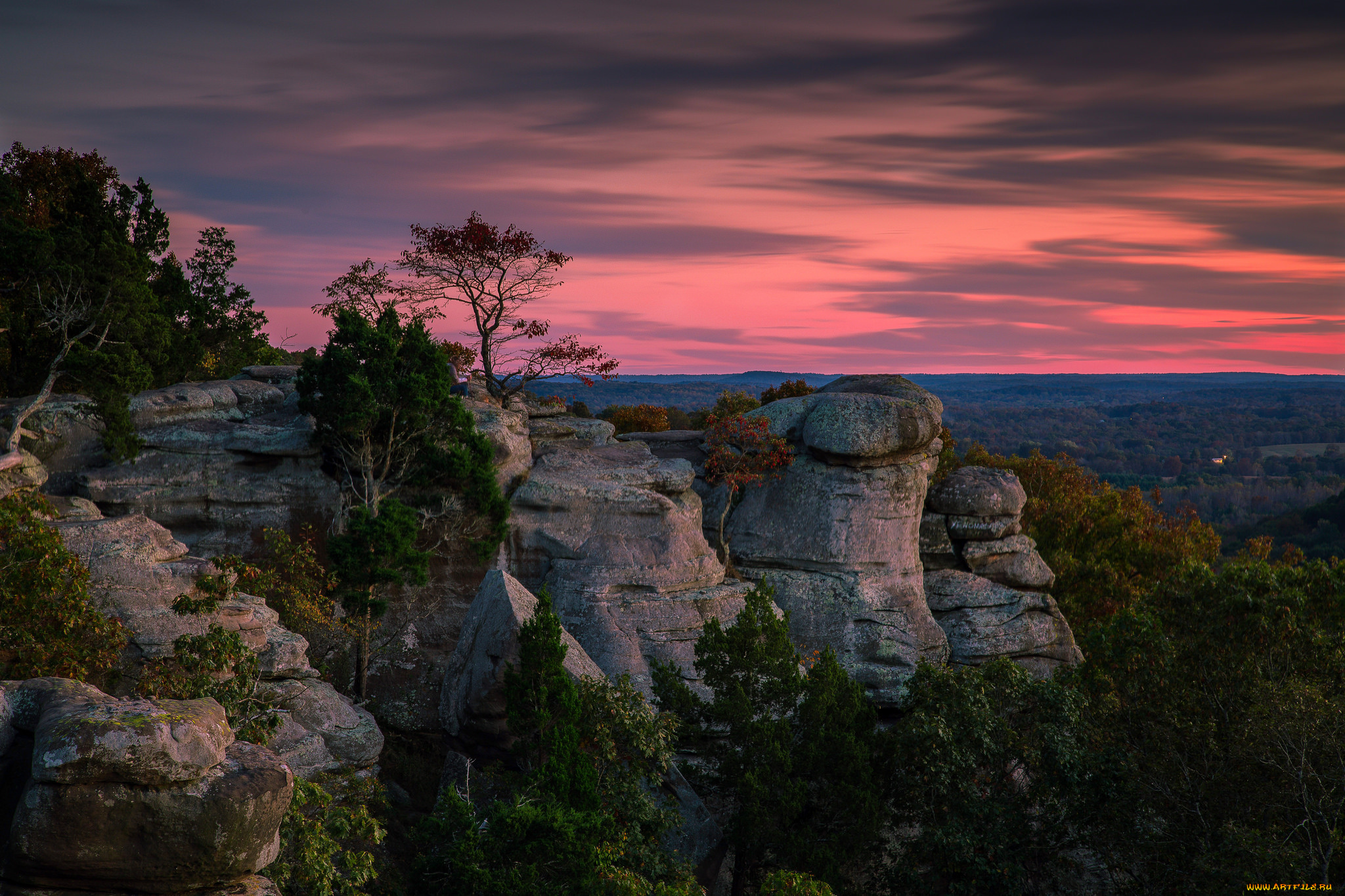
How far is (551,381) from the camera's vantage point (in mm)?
36938

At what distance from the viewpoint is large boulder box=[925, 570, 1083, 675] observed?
121 feet

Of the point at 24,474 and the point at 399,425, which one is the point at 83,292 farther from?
the point at 399,425

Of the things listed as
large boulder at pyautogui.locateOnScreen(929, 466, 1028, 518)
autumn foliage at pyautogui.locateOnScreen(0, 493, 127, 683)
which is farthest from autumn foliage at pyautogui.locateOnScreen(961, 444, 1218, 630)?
autumn foliage at pyautogui.locateOnScreen(0, 493, 127, 683)

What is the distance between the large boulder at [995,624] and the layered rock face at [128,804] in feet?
104

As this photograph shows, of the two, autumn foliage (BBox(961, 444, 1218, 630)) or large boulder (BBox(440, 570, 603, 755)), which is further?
autumn foliage (BBox(961, 444, 1218, 630))

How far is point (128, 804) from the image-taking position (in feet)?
30.6

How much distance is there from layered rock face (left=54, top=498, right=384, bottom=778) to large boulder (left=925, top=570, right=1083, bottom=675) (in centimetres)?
2497

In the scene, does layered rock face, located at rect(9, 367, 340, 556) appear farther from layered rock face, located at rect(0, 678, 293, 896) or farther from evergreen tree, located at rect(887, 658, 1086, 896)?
evergreen tree, located at rect(887, 658, 1086, 896)

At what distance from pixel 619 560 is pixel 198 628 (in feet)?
43.5

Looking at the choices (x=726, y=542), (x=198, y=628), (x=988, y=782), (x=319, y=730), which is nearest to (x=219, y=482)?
(x=198, y=628)

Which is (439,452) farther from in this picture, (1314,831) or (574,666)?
(1314,831)

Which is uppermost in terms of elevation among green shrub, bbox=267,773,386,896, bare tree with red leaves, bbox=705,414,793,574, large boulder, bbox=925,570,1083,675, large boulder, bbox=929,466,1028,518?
bare tree with red leaves, bbox=705,414,793,574

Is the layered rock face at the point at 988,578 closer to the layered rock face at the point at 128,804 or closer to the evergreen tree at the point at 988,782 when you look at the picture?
the evergreen tree at the point at 988,782

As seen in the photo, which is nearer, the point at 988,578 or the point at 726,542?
the point at 726,542
